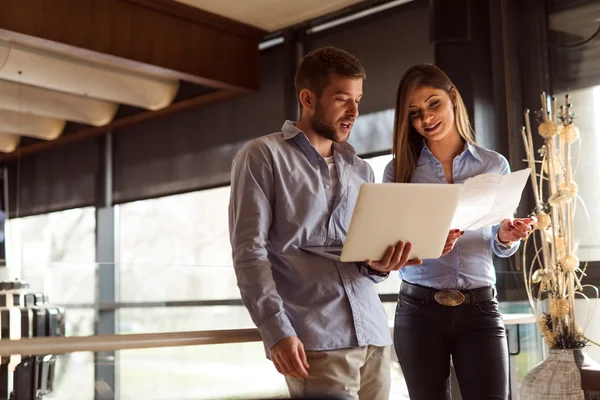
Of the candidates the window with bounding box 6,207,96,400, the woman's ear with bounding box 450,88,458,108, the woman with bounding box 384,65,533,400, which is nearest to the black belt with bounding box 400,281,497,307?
the woman with bounding box 384,65,533,400

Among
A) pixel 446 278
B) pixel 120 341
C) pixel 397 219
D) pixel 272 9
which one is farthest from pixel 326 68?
pixel 272 9

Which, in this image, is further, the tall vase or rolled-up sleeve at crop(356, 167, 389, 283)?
the tall vase

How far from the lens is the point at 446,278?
1809 mm

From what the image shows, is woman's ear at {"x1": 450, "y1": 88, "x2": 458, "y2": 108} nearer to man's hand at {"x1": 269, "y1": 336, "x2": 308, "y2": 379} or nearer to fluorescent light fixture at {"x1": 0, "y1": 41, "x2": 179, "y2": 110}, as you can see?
man's hand at {"x1": 269, "y1": 336, "x2": 308, "y2": 379}

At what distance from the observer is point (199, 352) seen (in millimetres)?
1636

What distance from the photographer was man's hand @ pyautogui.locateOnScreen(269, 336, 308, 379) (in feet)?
4.50

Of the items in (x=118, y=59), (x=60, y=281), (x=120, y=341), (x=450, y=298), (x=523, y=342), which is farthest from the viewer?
(x=118, y=59)

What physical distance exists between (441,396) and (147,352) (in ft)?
2.43

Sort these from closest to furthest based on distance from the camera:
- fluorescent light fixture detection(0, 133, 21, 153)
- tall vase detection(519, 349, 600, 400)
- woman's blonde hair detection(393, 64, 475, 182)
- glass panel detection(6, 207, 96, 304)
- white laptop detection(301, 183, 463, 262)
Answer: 1. white laptop detection(301, 183, 463, 262)
2. woman's blonde hair detection(393, 64, 475, 182)
3. glass panel detection(6, 207, 96, 304)
4. tall vase detection(519, 349, 600, 400)
5. fluorescent light fixture detection(0, 133, 21, 153)

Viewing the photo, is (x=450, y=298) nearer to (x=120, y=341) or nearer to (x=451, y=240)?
(x=451, y=240)

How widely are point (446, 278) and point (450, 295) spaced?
5 cm

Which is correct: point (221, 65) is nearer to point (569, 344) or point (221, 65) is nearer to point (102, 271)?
point (102, 271)

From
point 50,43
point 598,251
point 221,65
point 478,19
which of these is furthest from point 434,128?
point 221,65

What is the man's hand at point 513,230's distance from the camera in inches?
71.7
